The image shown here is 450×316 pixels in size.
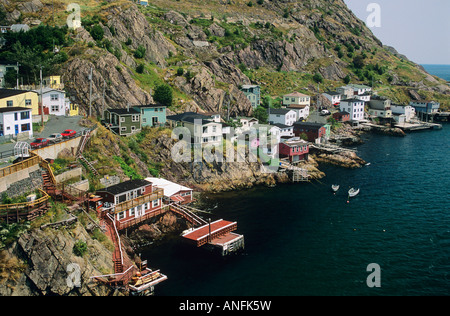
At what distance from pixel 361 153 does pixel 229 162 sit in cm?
4064

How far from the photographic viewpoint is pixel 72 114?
2955 inches

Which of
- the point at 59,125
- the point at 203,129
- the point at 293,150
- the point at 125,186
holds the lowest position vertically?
the point at 125,186

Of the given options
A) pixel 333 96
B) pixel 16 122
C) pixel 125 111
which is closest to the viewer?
pixel 16 122

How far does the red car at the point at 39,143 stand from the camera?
51500 millimetres

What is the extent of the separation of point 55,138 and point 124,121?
20.1 meters

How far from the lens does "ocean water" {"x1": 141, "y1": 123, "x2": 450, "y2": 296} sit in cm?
4128

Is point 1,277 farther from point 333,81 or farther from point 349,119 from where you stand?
point 333,81

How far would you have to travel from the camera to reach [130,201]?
164ft

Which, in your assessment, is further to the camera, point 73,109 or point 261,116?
point 261,116

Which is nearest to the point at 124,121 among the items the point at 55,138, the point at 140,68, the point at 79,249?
the point at 55,138

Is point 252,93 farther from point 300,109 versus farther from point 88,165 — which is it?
point 88,165

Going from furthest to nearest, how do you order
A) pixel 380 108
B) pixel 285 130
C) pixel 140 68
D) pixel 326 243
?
pixel 380 108
pixel 285 130
pixel 140 68
pixel 326 243
